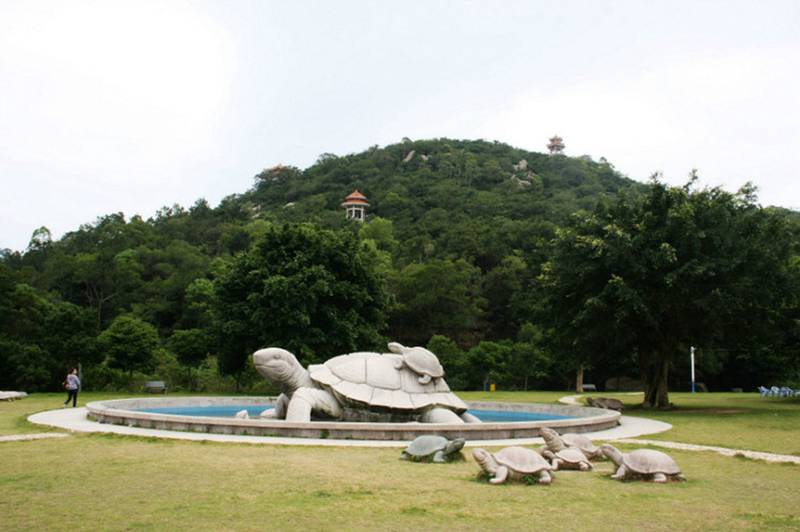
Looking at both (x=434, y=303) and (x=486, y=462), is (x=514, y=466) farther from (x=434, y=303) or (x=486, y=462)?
(x=434, y=303)

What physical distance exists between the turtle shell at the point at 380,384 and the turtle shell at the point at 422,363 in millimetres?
197

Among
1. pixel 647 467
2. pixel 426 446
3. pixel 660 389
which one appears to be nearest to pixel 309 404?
pixel 426 446

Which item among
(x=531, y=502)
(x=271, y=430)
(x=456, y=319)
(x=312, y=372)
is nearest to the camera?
(x=531, y=502)

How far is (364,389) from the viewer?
54.0ft

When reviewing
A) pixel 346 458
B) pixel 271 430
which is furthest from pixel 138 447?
pixel 346 458

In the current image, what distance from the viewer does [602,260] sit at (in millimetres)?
25500

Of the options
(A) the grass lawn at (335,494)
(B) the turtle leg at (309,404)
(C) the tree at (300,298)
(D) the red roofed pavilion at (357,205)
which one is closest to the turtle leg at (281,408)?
(B) the turtle leg at (309,404)

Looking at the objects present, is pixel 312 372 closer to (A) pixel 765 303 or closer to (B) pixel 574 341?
(B) pixel 574 341

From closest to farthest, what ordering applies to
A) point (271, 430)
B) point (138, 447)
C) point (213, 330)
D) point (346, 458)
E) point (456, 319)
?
point (346, 458) < point (138, 447) < point (271, 430) < point (213, 330) < point (456, 319)

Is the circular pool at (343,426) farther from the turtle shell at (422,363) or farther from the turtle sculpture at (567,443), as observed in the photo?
the turtle sculpture at (567,443)

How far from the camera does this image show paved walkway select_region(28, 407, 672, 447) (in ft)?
45.4

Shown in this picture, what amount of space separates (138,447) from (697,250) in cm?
1983

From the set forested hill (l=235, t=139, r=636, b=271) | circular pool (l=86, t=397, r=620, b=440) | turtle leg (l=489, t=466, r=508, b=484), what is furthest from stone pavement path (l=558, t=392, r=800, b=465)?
forested hill (l=235, t=139, r=636, b=271)

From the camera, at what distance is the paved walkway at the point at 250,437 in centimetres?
1385
